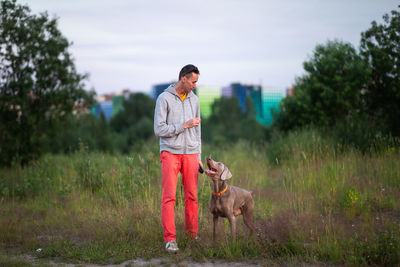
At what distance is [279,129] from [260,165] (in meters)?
8.80

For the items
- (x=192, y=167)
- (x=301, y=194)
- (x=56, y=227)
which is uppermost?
(x=192, y=167)

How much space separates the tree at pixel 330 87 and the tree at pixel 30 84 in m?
10.2

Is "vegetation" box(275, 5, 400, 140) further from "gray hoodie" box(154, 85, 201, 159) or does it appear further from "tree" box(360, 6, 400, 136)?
"gray hoodie" box(154, 85, 201, 159)

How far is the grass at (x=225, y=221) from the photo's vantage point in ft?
16.4

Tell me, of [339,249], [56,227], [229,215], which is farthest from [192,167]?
[56,227]

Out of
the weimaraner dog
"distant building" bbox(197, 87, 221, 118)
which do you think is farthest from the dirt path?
"distant building" bbox(197, 87, 221, 118)

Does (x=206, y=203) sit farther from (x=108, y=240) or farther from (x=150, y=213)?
(x=108, y=240)

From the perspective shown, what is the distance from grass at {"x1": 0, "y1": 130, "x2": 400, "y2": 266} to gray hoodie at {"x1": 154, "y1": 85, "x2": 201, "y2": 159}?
1.40 metres

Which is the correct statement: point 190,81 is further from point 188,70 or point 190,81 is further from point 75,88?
point 75,88

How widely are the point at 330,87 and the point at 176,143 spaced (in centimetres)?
1338

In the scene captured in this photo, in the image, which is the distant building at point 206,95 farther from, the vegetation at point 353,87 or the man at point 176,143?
the man at point 176,143

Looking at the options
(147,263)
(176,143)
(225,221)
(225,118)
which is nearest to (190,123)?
(176,143)

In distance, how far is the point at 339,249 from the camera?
4.78 metres

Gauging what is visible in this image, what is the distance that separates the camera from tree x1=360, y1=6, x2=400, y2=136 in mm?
13266
